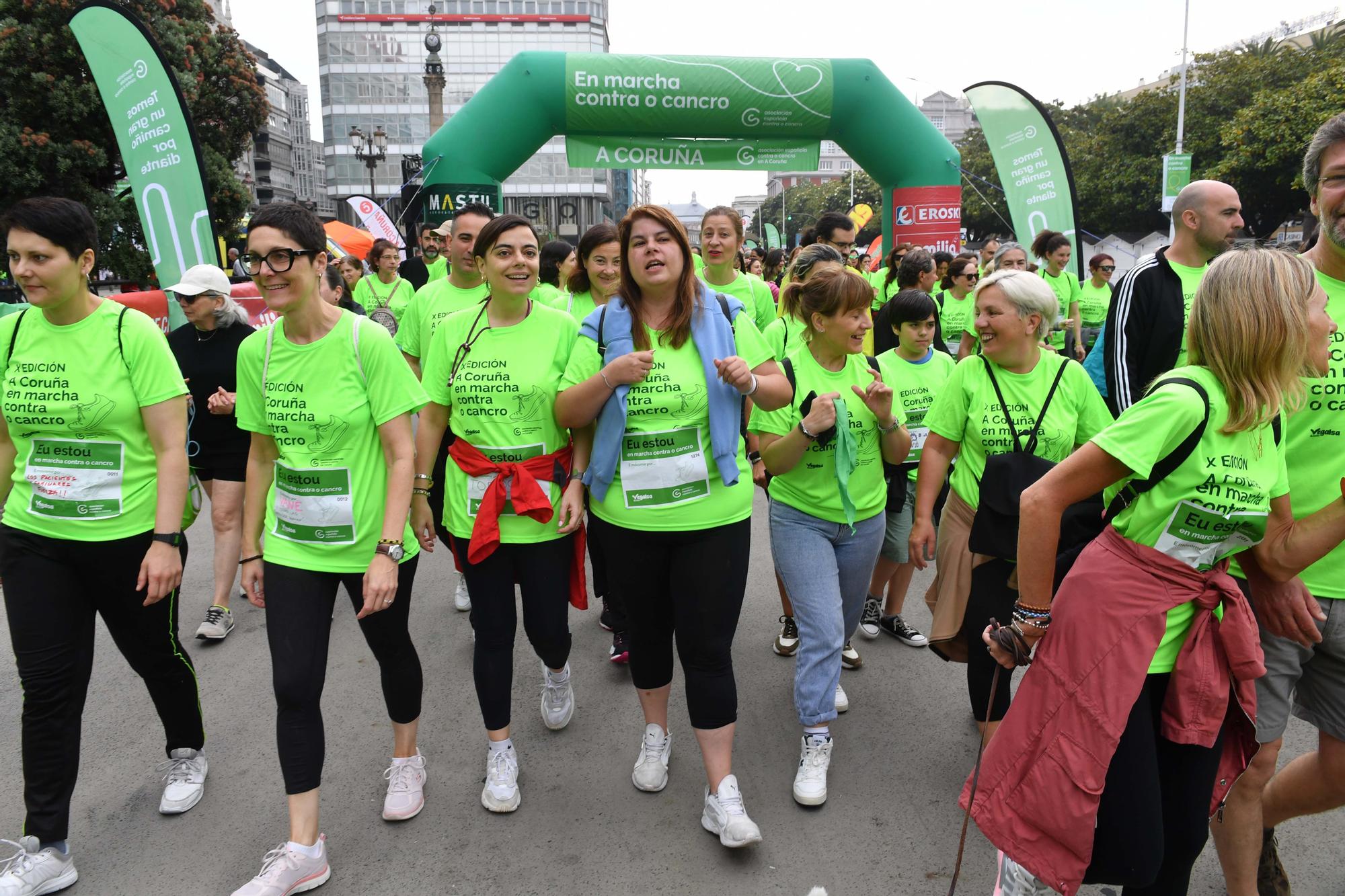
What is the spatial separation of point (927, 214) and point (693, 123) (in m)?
3.55

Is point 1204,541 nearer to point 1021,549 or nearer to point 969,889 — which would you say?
point 1021,549

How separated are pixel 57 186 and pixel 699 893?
20832 millimetres

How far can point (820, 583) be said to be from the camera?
3.29 meters

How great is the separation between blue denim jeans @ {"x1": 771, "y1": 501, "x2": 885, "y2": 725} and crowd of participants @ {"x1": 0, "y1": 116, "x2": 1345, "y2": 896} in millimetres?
13

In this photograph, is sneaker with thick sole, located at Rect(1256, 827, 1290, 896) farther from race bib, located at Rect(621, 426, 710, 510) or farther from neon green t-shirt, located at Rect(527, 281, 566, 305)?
neon green t-shirt, located at Rect(527, 281, 566, 305)

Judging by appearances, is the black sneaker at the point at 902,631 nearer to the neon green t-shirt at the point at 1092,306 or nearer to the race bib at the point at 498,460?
the race bib at the point at 498,460

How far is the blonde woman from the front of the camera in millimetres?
1946

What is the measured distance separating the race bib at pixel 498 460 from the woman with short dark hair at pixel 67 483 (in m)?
0.92

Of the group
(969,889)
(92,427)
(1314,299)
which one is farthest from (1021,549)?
(92,427)

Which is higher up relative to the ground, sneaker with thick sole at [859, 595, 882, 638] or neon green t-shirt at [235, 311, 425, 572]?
neon green t-shirt at [235, 311, 425, 572]

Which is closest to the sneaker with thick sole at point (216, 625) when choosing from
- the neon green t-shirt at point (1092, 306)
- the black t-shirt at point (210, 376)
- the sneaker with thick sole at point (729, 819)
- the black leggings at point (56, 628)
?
the black t-shirt at point (210, 376)

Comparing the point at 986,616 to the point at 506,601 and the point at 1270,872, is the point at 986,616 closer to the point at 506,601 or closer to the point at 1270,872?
the point at 1270,872

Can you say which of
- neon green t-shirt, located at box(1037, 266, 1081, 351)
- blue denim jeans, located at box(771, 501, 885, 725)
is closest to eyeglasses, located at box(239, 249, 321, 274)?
blue denim jeans, located at box(771, 501, 885, 725)

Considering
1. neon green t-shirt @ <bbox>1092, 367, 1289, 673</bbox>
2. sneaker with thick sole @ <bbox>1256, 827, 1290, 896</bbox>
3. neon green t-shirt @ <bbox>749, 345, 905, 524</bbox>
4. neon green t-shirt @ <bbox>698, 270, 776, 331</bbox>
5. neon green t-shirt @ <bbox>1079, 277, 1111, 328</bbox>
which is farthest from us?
neon green t-shirt @ <bbox>1079, 277, 1111, 328</bbox>
